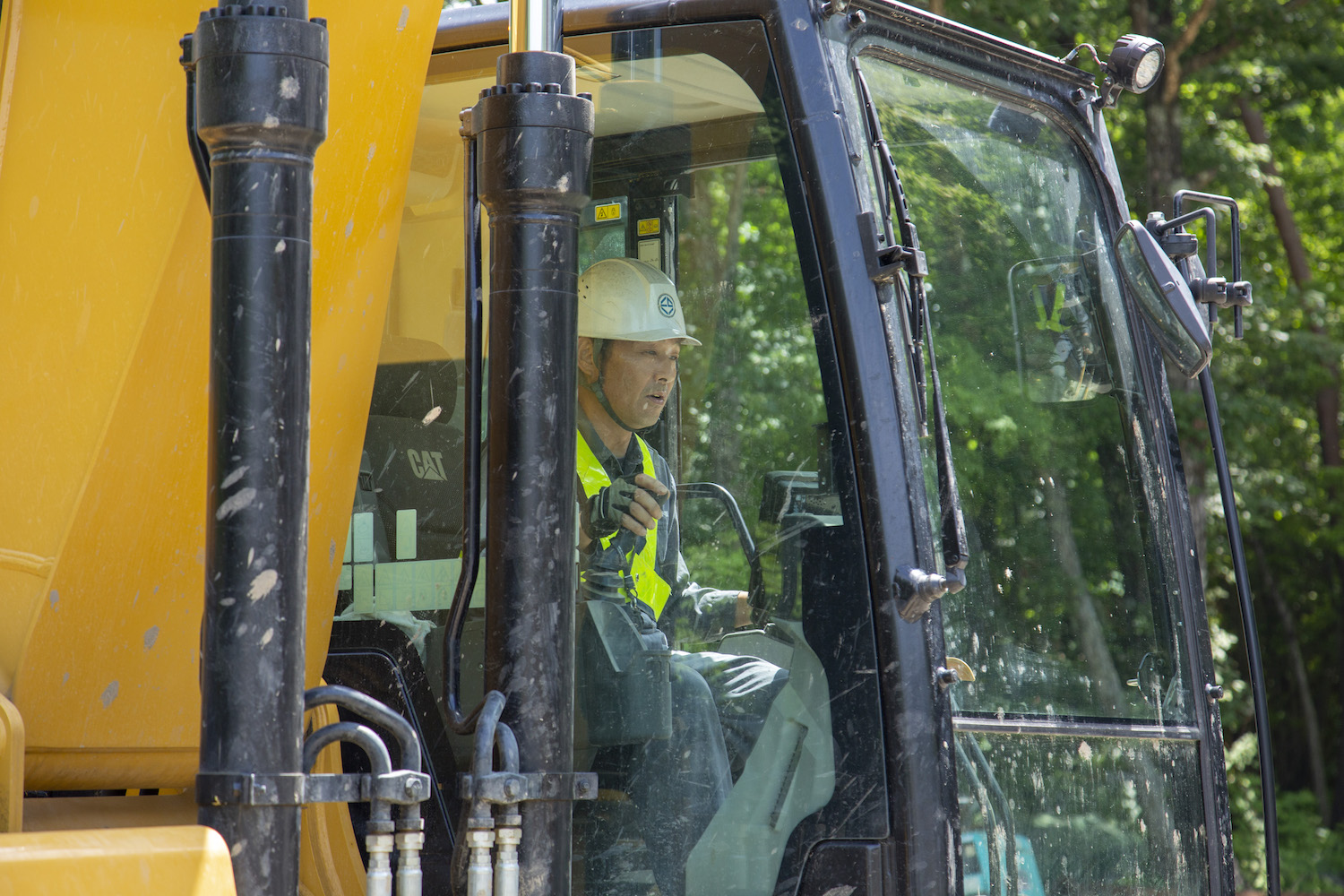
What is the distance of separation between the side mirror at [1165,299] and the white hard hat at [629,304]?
31.8 inches

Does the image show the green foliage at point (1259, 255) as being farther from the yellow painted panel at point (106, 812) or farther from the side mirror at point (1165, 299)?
the yellow painted panel at point (106, 812)

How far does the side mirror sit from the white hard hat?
0.81 meters

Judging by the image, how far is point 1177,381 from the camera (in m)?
11.0

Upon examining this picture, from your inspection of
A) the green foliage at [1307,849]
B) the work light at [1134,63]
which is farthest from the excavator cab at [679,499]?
the green foliage at [1307,849]

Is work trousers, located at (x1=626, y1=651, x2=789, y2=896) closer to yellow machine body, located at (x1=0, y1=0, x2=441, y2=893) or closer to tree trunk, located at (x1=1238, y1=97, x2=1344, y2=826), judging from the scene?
yellow machine body, located at (x1=0, y1=0, x2=441, y2=893)

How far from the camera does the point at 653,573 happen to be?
7.50 ft

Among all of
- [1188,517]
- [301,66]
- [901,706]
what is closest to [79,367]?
[301,66]

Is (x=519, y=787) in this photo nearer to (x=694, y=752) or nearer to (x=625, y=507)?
(x=694, y=752)

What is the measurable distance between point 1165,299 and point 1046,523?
43cm

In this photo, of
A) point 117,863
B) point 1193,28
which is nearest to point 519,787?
point 117,863

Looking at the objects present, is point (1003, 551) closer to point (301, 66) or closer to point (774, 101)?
point (774, 101)

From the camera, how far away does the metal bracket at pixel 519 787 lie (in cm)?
176

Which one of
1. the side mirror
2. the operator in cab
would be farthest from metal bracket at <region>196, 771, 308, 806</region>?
the side mirror

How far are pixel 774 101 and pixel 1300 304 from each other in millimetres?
11404
